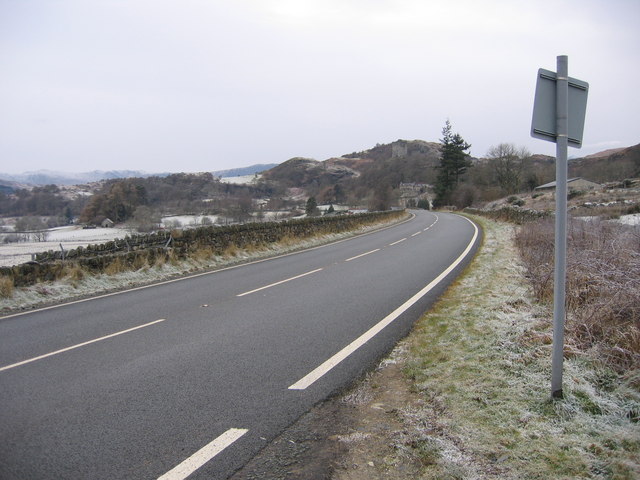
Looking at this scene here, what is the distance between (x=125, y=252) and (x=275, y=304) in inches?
267

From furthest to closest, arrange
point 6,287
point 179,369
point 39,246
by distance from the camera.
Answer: point 39,246
point 6,287
point 179,369

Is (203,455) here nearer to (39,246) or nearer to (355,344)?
(355,344)

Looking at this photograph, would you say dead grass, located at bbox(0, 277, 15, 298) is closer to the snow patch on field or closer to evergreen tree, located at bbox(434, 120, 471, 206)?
the snow patch on field

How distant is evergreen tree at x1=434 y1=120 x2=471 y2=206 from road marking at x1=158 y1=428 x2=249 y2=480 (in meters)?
83.3

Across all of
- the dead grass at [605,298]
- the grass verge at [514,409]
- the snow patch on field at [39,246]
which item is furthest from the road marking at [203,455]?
the snow patch on field at [39,246]

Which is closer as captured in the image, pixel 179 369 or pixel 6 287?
pixel 179 369

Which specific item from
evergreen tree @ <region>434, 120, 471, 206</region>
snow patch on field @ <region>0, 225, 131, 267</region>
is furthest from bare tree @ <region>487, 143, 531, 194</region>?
snow patch on field @ <region>0, 225, 131, 267</region>

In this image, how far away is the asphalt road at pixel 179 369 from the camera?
10.4 ft

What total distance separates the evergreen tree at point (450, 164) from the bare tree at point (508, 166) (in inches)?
215

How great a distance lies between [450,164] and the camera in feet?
267

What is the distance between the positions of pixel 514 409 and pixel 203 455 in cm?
251

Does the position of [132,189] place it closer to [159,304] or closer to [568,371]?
[159,304]

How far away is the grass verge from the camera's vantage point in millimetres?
2777

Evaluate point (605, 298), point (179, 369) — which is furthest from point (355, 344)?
point (605, 298)
